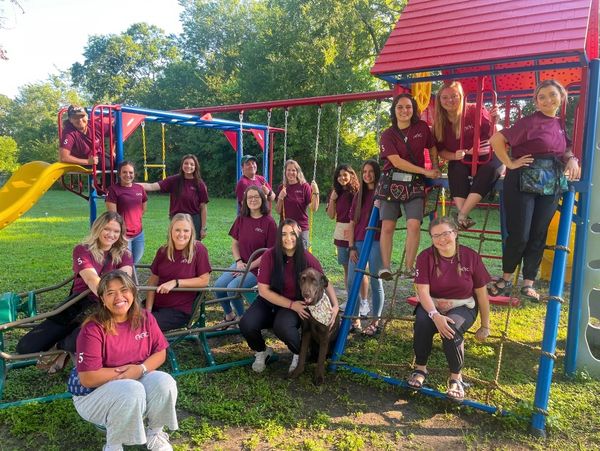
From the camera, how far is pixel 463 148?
12.5 ft

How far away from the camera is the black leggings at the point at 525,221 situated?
11.0 ft

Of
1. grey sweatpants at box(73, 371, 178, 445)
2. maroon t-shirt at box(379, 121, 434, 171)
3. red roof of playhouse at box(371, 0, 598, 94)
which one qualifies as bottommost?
grey sweatpants at box(73, 371, 178, 445)

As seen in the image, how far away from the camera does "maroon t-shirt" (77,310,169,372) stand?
2.51m

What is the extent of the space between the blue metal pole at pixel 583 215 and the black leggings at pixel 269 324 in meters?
2.33

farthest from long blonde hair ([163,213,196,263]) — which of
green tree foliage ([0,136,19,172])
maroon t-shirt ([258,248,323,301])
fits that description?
green tree foliage ([0,136,19,172])

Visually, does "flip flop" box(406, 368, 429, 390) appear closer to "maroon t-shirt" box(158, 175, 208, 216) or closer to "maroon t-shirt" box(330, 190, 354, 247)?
"maroon t-shirt" box(330, 190, 354, 247)

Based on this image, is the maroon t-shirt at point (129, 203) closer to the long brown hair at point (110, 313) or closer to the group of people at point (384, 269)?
the group of people at point (384, 269)

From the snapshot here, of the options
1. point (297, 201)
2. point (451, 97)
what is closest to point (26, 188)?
point (297, 201)

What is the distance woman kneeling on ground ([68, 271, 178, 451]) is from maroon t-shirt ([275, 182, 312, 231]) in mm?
2912

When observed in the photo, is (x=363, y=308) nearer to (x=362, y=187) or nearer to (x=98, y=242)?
(x=362, y=187)

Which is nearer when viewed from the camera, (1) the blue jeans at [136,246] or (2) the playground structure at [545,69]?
(2) the playground structure at [545,69]

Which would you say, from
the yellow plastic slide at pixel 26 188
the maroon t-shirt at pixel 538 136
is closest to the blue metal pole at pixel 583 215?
the maroon t-shirt at pixel 538 136

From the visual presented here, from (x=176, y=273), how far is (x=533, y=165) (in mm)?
2859

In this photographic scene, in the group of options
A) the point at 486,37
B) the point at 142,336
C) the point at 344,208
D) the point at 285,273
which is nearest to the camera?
the point at 142,336
